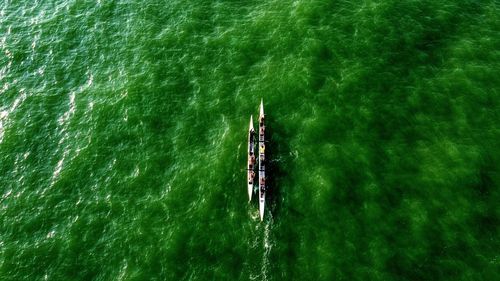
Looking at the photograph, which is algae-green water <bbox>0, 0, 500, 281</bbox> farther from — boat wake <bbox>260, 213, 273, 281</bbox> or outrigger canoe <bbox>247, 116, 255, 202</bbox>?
outrigger canoe <bbox>247, 116, 255, 202</bbox>

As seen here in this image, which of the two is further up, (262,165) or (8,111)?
(8,111)

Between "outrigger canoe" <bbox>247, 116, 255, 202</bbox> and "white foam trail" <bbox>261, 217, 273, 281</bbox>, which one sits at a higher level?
"outrigger canoe" <bbox>247, 116, 255, 202</bbox>

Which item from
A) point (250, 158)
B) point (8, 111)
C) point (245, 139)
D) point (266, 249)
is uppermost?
point (8, 111)

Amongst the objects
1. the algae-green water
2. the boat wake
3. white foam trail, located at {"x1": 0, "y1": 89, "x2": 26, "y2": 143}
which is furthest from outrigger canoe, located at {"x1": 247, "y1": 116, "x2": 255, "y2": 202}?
white foam trail, located at {"x1": 0, "y1": 89, "x2": 26, "y2": 143}

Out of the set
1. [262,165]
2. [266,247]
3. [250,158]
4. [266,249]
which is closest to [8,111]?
[250,158]

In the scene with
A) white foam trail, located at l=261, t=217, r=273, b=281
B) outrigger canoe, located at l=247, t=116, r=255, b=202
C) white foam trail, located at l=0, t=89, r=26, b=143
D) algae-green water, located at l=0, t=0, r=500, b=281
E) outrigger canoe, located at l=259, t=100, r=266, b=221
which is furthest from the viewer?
white foam trail, located at l=0, t=89, r=26, b=143

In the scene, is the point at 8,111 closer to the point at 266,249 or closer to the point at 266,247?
the point at 266,247

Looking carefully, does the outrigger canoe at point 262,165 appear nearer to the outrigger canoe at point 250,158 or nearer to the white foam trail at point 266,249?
the outrigger canoe at point 250,158

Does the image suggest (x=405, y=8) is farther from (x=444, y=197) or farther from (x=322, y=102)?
(x=444, y=197)
